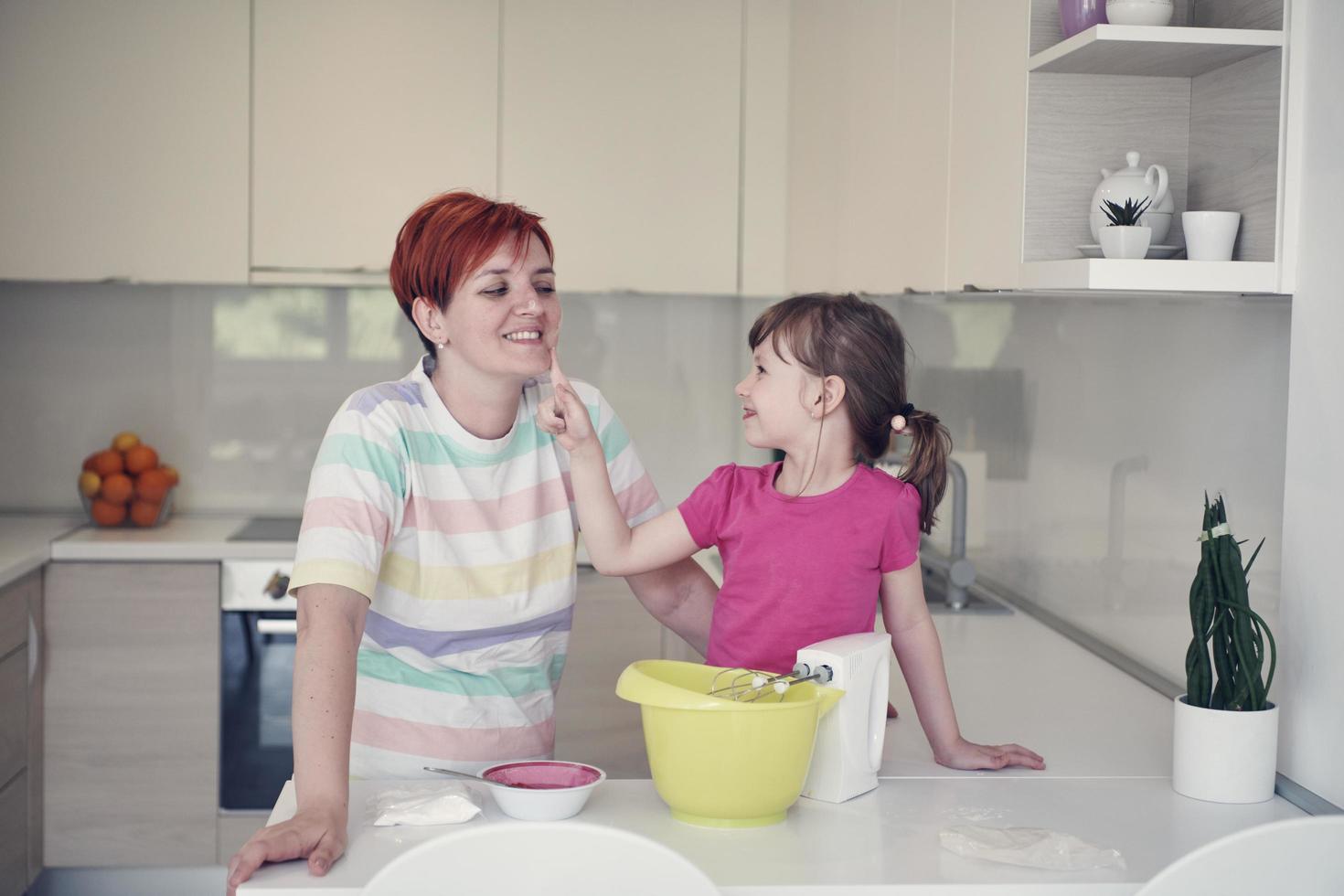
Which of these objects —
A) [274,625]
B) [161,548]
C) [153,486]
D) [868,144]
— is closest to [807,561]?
[868,144]

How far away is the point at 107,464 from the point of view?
10.8 ft

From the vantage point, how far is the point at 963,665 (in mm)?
2115

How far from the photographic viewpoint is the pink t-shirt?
1.50m

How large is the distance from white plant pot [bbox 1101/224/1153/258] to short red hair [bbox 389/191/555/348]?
62 centimetres

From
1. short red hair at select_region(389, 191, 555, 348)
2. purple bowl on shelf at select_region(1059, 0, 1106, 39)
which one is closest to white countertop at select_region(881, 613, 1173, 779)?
short red hair at select_region(389, 191, 555, 348)

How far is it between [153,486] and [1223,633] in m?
2.52

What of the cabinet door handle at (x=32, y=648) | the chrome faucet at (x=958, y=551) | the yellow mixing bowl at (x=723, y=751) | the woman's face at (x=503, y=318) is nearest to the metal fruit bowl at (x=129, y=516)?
the cabinet door handle at (x=32, y=648)

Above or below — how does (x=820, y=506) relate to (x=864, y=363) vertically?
below

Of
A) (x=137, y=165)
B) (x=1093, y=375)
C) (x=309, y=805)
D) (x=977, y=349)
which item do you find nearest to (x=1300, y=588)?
(x=1093, y=375)

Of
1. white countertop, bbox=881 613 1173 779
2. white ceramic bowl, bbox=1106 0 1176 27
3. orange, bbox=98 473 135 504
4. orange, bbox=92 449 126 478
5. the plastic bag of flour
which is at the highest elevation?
white ceramic bowl, bbox=1106 0 1176 27

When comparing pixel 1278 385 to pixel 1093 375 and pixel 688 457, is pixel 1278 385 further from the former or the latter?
pixel 688 457

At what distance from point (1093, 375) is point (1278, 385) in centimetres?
57

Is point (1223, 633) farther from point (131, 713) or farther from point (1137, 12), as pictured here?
point (131, 713)

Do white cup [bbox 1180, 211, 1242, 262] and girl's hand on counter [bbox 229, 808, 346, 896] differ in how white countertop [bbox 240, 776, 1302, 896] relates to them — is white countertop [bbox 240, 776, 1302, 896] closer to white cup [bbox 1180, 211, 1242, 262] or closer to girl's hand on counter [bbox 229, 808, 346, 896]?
girl's hand on counter [bbox 229, 808, 346, 896]
